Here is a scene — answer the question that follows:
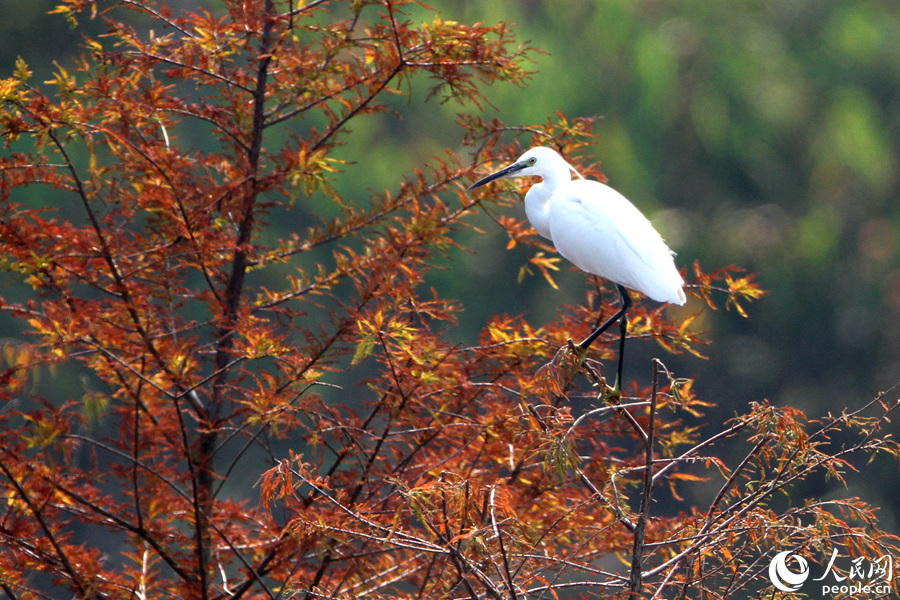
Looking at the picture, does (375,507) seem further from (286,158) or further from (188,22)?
(188,22)

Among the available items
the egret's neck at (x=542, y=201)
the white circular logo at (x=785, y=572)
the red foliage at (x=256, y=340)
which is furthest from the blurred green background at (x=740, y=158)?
the white circular logo at (x=785, y=572)

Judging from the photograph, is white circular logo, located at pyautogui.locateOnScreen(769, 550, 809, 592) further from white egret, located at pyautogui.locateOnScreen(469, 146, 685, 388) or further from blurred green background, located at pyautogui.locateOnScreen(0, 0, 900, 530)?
blurred green background, located at pyautogui.locateOnScreen(0, 0, 900, 530)

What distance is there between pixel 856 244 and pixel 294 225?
3437 millimetres

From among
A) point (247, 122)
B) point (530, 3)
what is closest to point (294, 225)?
point (530, 3)

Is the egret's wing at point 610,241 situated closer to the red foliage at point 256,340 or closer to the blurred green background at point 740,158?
the red foliage at point 256,340

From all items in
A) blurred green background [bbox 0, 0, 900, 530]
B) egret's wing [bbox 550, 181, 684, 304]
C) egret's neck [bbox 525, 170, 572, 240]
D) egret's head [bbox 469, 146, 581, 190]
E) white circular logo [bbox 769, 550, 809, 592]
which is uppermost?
blurred green background [bbox 0, 0, 900, 530]

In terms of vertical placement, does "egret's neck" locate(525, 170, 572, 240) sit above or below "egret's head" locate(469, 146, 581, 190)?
below

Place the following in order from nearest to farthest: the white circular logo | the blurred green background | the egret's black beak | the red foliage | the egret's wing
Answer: the white circular logo, the red foliage, the egret's wing, the egret's black beak, the blurred green background

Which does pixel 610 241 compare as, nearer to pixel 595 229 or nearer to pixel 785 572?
pixel 595 229

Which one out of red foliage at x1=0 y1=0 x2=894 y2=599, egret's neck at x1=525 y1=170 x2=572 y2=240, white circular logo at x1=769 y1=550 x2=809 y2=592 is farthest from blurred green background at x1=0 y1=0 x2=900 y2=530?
white circular logo at x1=769 y1=550 x2=809 y2=592

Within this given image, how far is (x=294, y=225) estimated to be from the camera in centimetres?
545

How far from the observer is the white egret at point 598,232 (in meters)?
1.48

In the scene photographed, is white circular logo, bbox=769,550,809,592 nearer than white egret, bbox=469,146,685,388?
Yes

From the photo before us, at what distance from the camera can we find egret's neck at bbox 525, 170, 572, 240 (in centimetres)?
169
